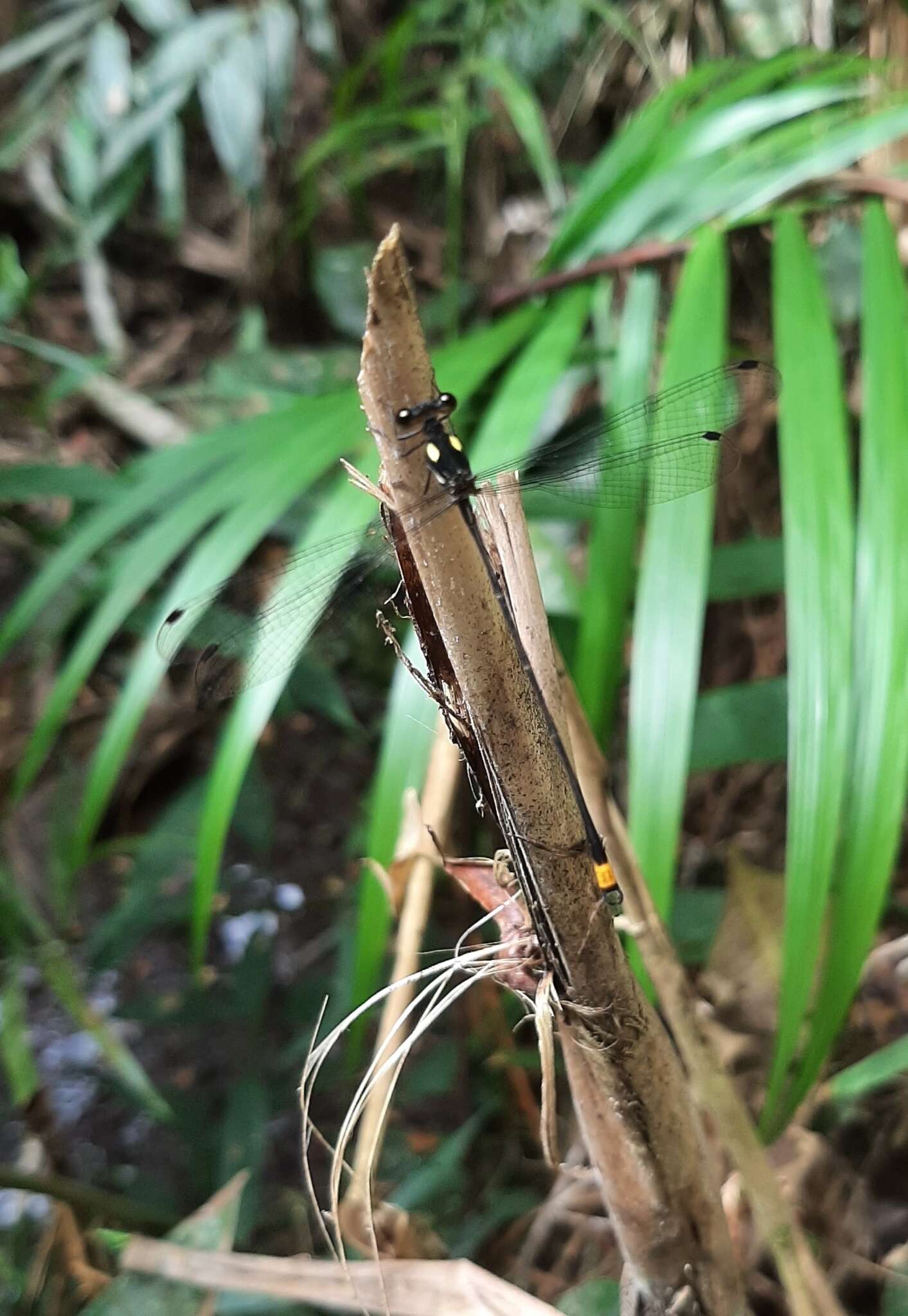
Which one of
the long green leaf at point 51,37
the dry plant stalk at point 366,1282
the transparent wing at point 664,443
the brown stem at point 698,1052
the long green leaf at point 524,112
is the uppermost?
the long green leaf at point 51,37

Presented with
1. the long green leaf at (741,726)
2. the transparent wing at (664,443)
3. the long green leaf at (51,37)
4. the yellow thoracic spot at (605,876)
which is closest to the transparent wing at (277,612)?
the transparent wing at (664,443)

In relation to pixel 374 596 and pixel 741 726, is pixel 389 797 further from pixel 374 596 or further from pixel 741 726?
pixel 741 726

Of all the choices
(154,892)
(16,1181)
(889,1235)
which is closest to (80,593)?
(154,892)

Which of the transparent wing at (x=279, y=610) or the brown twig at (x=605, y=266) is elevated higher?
the brown twig at (x=605, y=266)

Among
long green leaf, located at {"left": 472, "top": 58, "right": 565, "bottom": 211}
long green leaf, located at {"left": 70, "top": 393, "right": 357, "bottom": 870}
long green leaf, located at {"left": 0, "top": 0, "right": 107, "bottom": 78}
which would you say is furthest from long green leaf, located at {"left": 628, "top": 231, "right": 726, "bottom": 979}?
long green leaf, located at {"left": 0, "top": 0, "right": 107, "bottom": 78}

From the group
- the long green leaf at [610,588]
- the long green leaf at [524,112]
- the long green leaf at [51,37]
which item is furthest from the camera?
the long green leaf at [51,37]

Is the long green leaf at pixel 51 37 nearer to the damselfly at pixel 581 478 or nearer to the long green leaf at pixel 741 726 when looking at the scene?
the damselfly at pixel 581 478

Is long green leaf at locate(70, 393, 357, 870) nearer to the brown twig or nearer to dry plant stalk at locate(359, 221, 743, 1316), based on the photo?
the brown twig

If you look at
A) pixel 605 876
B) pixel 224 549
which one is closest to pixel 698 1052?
pixel 605 876
